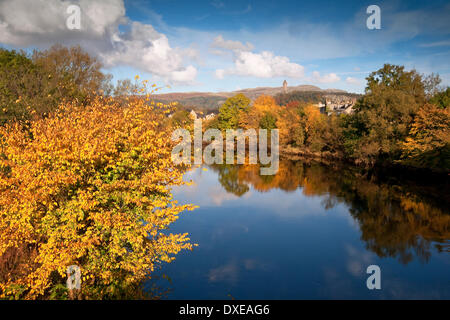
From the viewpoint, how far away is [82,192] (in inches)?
289

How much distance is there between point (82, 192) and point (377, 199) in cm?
2262

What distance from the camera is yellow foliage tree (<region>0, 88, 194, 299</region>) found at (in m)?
7.26

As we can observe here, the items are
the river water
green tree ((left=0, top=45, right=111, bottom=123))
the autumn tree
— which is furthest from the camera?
the autumn tree

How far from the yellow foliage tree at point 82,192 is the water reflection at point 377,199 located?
12.2 metres

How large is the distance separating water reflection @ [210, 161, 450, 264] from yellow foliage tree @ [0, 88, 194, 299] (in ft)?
40.2

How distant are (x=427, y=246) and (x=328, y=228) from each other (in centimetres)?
499

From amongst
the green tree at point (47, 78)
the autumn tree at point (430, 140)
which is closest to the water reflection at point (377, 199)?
the autumn tree at point (430, 140)

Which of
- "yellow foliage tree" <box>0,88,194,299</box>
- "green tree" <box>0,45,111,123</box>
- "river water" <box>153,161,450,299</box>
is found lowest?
"river water" <box>153,161,450,299</box>

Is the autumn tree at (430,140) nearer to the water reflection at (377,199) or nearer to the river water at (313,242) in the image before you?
the water reflection at (377,199)

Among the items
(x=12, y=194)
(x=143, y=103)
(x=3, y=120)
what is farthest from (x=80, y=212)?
(x=3, y=120)

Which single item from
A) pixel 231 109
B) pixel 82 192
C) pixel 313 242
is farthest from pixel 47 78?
pixel 231 109

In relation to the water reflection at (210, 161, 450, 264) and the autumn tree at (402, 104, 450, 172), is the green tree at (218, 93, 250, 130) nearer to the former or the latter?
the water reflection at (210, 161, 450, 264)

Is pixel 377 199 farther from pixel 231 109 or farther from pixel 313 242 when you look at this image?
pixel 231 109

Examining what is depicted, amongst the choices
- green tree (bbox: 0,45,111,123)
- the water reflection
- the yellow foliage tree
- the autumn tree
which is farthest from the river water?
green tree (bbox: 0,45,111,123)
